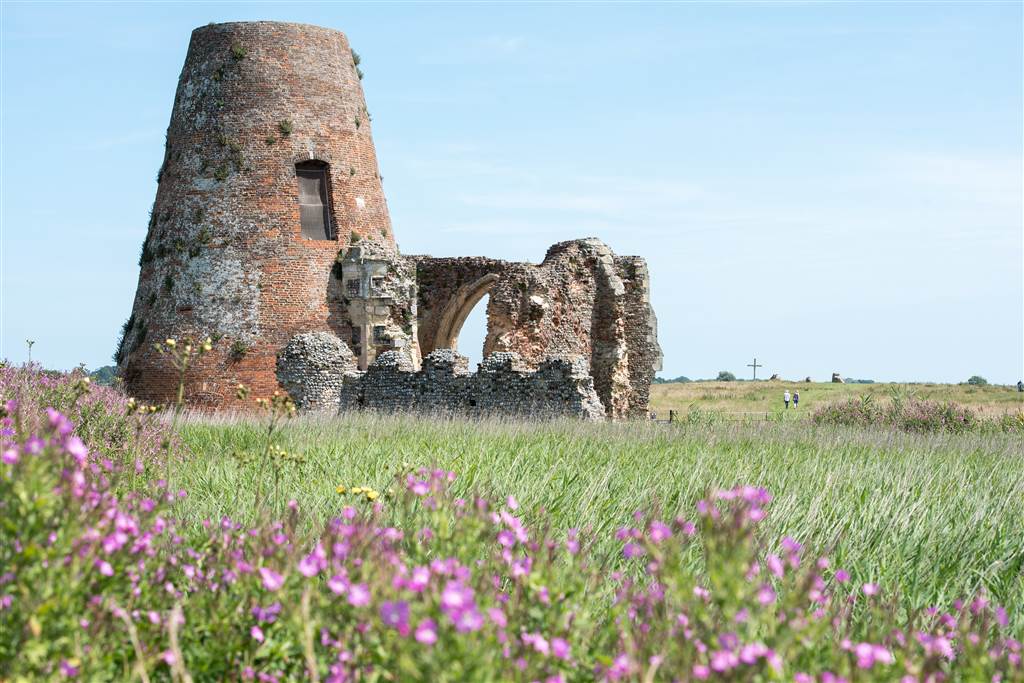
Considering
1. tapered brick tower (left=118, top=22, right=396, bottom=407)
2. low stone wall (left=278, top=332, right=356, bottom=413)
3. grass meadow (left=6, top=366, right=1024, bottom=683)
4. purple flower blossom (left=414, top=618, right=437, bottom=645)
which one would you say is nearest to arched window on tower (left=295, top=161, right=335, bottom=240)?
tapered brick tower (left=118, top=22, right=396, bottom=407)

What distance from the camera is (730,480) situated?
8586 millimetres

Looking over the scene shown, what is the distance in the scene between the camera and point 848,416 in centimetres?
2059

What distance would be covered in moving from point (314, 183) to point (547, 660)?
20.4 meters

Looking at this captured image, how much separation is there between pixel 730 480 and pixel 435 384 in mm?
12997

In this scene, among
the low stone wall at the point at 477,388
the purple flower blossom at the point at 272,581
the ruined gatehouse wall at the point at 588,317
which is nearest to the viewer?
the purple flower blossom at the point at 272,581

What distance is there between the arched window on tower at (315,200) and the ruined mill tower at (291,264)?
29mm

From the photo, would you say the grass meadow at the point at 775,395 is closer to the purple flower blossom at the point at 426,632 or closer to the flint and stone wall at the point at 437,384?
the flint and stone wall at the point at 437,384

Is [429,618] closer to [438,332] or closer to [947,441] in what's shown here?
[947,441]

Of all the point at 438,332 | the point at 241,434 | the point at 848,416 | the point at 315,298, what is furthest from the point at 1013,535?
the point at 438,332

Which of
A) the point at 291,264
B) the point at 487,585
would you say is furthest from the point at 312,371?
the point at 487,585

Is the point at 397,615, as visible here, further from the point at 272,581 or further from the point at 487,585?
the point at 487,585

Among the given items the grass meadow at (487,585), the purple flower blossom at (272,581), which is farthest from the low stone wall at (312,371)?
the purple flower blossom at (272,581)

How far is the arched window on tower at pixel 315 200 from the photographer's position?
23.0 m

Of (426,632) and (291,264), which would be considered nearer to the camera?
(426,632)
